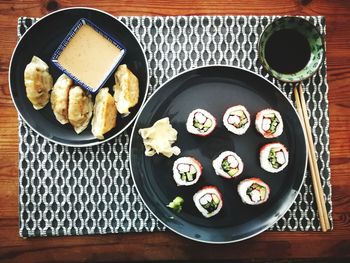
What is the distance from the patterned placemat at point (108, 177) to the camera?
5.65ft

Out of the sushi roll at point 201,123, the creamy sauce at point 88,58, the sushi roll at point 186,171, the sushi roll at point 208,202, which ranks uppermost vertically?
the creamy sauce at point 88,58

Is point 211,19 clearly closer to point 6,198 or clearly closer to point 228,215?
point 228,215

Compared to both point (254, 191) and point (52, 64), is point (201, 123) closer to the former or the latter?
point (254, 191)

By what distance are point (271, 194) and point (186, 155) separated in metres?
0.38

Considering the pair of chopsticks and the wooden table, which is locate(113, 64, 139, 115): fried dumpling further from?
the pair of chopsticks

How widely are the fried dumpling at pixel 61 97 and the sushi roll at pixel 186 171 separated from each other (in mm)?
498

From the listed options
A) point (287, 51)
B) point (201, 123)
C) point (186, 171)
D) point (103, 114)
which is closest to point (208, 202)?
point (186, 171)

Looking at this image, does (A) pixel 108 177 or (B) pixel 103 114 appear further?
(A) pixel 108 177

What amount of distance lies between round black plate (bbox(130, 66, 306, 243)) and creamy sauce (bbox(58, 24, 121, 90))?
0.74 feet

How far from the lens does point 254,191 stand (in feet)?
5.48

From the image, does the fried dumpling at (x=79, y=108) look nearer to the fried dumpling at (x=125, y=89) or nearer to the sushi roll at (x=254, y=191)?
the fried dumpling at (x=125, y=89)

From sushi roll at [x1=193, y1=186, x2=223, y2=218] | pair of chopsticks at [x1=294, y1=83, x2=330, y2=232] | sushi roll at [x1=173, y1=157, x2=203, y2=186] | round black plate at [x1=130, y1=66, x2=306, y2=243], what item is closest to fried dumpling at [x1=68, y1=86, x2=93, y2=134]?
round black plate at [x1=130, y1=66, x2=306, y2=243]

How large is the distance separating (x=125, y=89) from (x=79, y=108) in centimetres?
20

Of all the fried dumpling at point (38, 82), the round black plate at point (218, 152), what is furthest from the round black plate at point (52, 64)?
the round black plate at point (218, 152)
